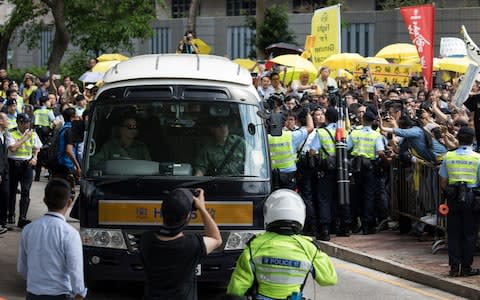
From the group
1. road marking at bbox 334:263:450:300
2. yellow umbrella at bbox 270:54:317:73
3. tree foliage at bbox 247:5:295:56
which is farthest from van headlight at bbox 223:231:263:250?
tree foliage at bbox 247:5:295:56

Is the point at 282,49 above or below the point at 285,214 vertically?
above

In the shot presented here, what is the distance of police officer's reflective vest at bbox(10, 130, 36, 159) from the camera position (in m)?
16.8

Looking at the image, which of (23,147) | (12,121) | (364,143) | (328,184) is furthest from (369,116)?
(12,121)

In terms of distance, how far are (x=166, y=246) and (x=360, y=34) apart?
3721cm

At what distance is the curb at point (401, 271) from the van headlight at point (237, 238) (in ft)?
9.27

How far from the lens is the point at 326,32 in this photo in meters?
25.6

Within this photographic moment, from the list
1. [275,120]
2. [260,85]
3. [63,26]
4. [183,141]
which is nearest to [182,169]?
[183,141]

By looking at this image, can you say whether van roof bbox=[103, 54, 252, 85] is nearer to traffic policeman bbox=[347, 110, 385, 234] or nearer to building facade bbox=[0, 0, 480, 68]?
traffic policeman bbox=[347, 110, 385, 234]

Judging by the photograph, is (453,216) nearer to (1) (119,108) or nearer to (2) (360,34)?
(1) (119,108)

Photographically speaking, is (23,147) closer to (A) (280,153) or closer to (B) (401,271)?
(A) (280,153)

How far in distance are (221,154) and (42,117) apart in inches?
538

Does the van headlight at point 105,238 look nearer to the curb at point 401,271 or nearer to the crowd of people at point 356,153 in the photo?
the curb at point 401,271

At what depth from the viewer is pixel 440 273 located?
13.3m

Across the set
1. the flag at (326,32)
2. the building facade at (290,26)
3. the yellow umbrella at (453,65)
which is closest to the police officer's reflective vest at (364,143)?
the flag at (326,32)
